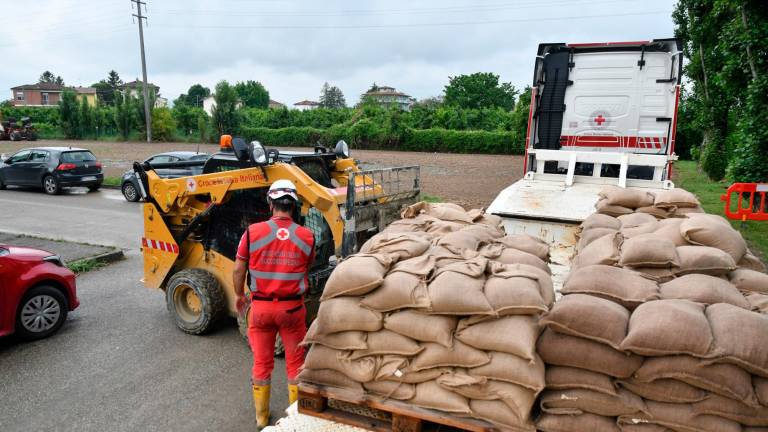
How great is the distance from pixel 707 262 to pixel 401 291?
1886mm

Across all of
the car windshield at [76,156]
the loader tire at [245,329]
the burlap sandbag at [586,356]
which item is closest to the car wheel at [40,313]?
the loader tire at [245,329]

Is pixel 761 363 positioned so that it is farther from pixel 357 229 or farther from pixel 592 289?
pixel 357 229

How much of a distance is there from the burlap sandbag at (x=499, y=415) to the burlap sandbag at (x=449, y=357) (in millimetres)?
204

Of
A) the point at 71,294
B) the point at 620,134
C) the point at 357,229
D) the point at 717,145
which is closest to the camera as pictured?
the point at 357,229

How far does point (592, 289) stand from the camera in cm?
277

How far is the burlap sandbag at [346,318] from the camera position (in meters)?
2.84

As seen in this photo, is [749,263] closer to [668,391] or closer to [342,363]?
[668,391]

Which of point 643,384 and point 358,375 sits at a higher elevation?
point 643,384

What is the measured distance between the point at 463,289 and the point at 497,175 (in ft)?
66.3

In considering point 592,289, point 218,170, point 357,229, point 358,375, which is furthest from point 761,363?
point 218,170

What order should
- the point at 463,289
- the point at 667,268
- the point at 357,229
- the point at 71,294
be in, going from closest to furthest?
the point at 463,289 < the point at 667,268 < the point at 357,229 < the point at 71,294

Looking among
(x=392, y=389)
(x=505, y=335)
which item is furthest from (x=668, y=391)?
(x=392, y=389)

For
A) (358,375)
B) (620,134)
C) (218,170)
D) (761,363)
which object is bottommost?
(358,375)

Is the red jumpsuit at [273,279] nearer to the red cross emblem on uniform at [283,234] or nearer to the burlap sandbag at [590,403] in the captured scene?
the red cross emblem on uniform at [283,234]
